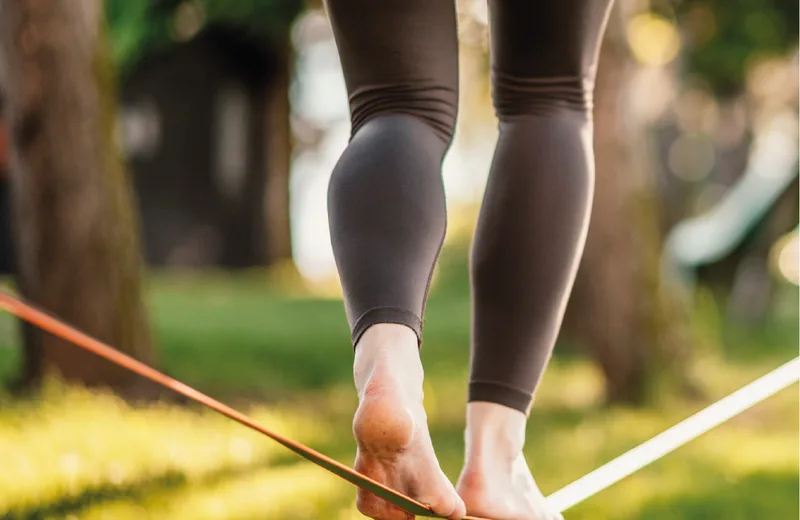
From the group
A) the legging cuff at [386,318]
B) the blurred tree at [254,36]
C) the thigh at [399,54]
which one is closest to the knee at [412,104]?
the thigh at [399,54]

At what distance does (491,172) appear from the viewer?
4.16 feet

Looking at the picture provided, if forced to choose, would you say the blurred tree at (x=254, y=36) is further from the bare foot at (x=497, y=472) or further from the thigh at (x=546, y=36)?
the bare foot at (x=497, y=472)

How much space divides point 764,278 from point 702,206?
10925 millimetres

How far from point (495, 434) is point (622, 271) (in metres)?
2.22

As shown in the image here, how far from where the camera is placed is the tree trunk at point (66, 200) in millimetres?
2938

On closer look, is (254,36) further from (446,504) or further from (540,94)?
(446,504)

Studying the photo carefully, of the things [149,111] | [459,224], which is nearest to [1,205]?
[149,111]

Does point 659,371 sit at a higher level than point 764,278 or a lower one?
lower

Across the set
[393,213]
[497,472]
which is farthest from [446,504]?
[393,213]

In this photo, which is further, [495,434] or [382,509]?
[495,434]

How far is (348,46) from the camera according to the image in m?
1.15

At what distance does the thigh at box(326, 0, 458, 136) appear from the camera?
1115 millimetres

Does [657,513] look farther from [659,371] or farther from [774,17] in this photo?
[774,17]

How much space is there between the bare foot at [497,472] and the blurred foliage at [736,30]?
9.25 meters
